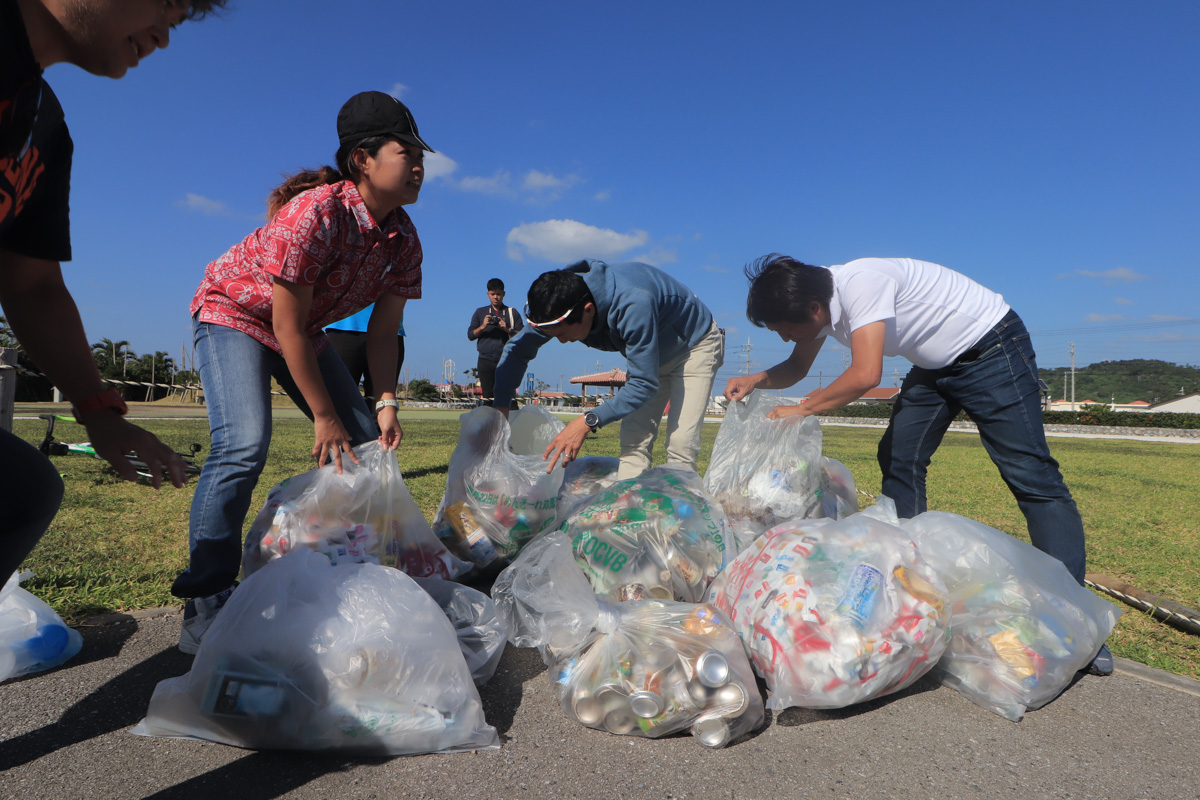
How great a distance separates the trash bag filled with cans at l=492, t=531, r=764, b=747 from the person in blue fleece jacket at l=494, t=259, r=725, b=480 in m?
0.86

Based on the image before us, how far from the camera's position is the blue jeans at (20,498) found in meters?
1.01

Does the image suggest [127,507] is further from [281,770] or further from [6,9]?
[6,9]

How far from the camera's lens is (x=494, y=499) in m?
2.60

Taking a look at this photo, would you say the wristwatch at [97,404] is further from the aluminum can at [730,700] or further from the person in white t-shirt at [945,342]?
the person in white t-shirt at [945,342]

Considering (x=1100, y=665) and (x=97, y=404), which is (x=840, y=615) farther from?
(x=97, y=404)

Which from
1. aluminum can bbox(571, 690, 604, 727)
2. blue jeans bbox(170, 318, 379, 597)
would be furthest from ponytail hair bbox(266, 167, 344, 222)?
aluminum can bbox(571, 690, 604, 727)

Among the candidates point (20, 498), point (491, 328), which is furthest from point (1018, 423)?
point (491, 328)

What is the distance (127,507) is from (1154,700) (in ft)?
15.2

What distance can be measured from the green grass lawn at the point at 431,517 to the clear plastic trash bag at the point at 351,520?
63 cm

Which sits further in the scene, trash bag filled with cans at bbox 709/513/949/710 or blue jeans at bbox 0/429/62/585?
trash bag filled with cans at bbox 709/513/949/710

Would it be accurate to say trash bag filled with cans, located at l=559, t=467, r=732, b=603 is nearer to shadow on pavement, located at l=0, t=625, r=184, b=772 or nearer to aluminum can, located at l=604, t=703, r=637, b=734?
aluminum can, located at l=604, t=703, r=637, b=734

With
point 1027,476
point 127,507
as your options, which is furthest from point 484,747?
point 127,507

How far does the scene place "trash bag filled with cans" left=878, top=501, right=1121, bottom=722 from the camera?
5.82 feet

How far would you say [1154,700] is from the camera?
1827mm
